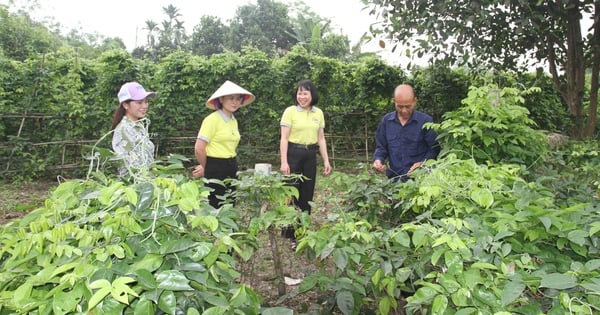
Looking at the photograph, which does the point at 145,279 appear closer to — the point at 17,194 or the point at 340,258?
the point at 340,258

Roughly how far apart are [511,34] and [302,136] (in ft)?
10.2

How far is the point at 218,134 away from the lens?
10.5 feet

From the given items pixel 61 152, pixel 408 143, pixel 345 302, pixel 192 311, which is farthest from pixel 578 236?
pixel 61 152

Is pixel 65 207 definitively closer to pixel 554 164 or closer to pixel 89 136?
pixel 554 164

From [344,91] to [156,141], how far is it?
11.8 feet

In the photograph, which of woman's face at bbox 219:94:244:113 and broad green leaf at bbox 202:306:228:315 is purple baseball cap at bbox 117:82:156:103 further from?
broad green leaf at bbox 202:306:228:315

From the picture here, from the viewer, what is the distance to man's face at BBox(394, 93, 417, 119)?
9.97ft

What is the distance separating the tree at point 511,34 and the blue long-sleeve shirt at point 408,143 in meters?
1.49

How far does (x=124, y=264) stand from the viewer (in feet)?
3.24

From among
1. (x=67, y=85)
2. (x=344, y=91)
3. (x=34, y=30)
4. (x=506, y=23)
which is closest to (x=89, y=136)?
(x=67, y=85)

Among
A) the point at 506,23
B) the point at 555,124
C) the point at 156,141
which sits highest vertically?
the point at 506,23

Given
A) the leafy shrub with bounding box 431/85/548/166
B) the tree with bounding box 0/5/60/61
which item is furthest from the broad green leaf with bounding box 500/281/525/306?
the tree with bounding box 0/5/60/61

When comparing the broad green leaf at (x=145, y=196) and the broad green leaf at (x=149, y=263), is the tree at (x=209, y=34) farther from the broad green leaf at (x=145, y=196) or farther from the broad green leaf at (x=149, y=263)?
the broad green leaf at (x=149, y=263)

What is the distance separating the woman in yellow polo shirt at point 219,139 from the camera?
124 inches
